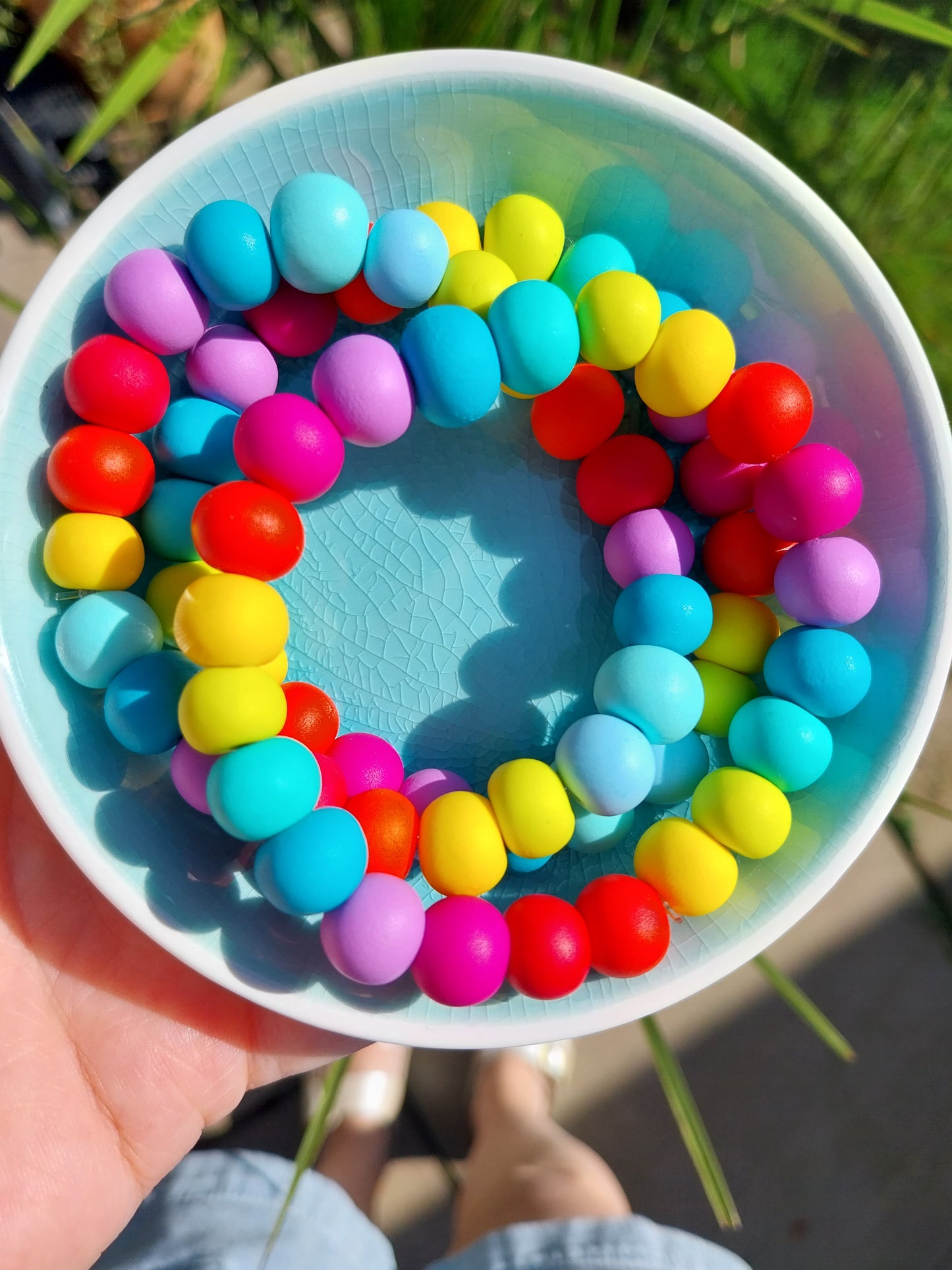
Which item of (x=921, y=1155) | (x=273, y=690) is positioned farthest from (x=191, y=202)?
(x=921, y=1155)

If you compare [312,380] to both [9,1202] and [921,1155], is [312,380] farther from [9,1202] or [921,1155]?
[921,1155]

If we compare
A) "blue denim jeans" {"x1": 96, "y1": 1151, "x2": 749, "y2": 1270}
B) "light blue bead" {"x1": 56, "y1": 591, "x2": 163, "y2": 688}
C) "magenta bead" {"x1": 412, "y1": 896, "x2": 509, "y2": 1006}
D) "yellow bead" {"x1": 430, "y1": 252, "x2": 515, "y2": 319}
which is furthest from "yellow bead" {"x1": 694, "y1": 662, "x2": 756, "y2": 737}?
"blue denim jeans" {"x1": 96, "y1": 1151, "x2": 749, "y2": 1270}

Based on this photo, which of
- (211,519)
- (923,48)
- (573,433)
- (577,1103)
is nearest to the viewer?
(211,519)

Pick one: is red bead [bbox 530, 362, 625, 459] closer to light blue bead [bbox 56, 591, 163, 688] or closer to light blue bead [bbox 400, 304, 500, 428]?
light blue bead [bbox 400, 304, 500, 428]

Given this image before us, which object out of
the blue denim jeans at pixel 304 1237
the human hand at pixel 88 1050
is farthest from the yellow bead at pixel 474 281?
the blue denim jeans at pixel 304 1237

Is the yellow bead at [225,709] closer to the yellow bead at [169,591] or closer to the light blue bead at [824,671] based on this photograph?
the yellow bead at [169,591]
